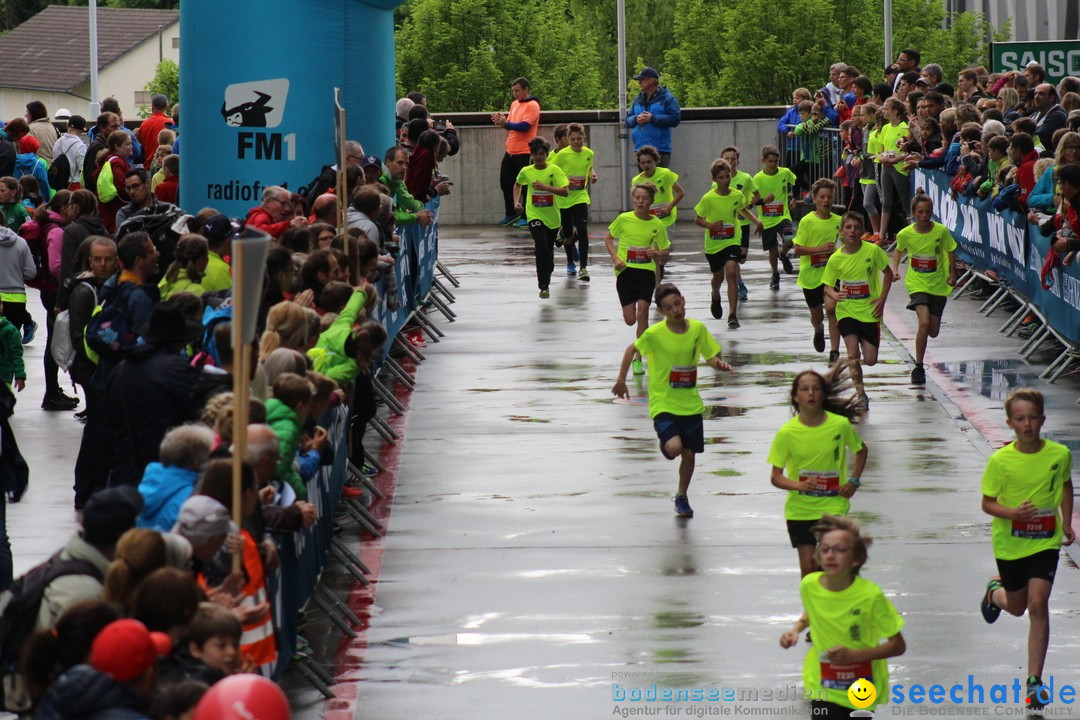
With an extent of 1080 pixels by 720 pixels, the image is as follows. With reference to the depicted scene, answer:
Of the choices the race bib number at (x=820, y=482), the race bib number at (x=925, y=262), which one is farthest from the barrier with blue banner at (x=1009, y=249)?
the race bib number at (x=820, y=482)

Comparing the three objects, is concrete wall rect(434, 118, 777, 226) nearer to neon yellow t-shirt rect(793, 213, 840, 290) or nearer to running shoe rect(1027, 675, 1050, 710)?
neon yellow t-shirt rect(793, 213, 840, 290)

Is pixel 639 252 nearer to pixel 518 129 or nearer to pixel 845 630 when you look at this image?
pixel 845 630

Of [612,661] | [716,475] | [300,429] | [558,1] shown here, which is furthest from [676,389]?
[558,1]

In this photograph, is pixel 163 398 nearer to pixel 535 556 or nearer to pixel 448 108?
pixel 535 556

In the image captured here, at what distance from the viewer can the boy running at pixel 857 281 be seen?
1546 centimetres

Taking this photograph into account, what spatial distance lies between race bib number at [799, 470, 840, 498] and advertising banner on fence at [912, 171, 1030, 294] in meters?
8.92

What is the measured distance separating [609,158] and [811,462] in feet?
70.8

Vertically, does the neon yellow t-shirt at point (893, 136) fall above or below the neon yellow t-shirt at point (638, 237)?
above

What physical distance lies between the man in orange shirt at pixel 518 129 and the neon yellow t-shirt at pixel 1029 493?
19.1m

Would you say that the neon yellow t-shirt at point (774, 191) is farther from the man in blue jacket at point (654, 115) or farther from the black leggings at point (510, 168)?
the black leggings at point (510, 168)

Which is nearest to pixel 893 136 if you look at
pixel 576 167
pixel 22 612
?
pixel 576 167

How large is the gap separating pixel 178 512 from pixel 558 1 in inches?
1832

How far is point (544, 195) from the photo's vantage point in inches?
851

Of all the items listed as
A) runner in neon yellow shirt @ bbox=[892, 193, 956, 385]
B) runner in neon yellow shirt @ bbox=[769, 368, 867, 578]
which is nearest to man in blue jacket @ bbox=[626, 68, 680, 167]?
runner in neon yellow shirt @ bbox=[892, 193, 956, 385]
